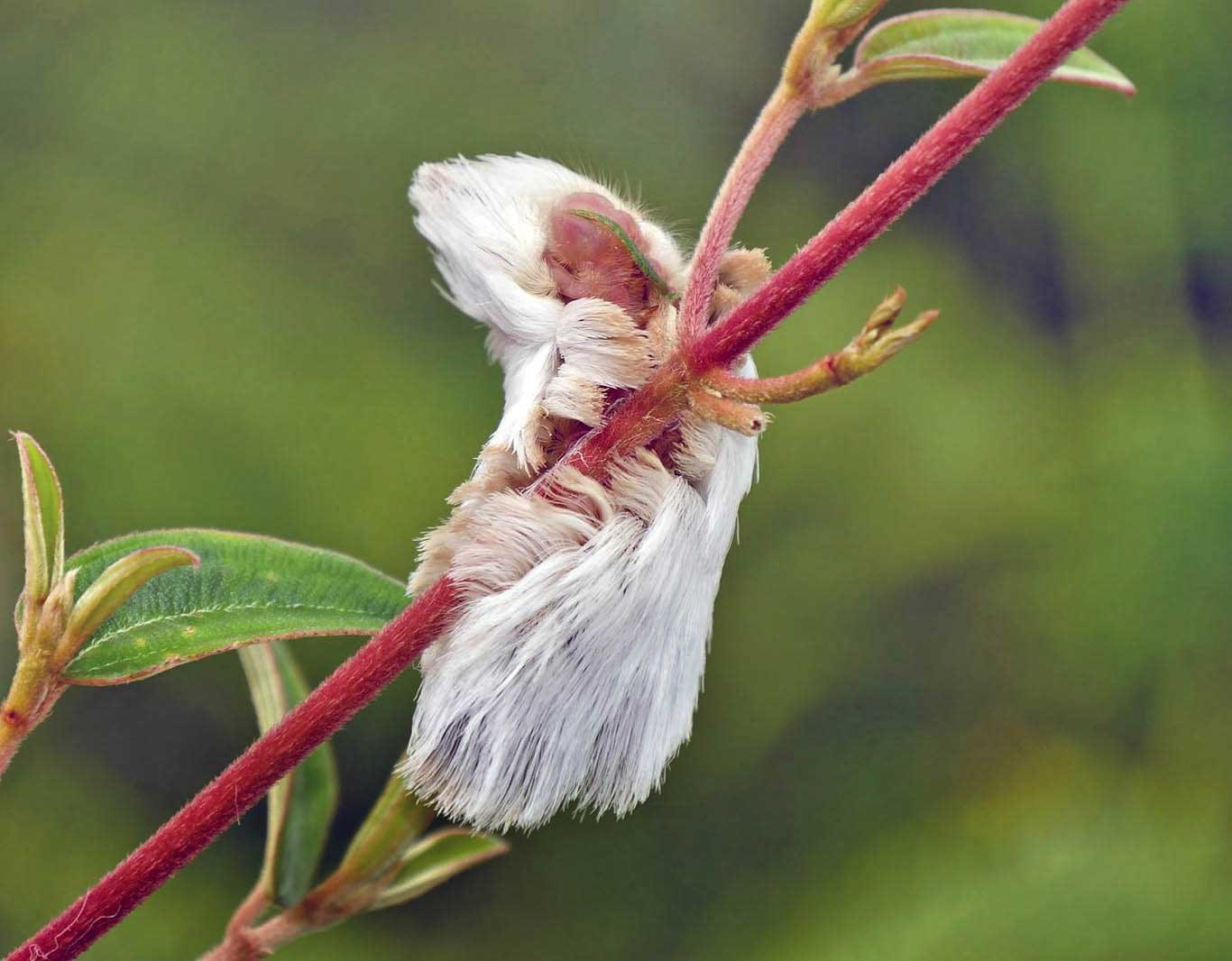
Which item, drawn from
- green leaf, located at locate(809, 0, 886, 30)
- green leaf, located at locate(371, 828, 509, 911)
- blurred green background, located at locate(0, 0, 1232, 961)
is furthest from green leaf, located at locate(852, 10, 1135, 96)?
blurred green background, located at locate(0, 0, 1232, 961)

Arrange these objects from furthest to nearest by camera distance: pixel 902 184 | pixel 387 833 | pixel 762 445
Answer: pixel 762 445
pixel 387 833
pixel 902 184

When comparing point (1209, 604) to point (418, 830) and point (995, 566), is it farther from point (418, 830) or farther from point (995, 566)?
point (418, 830)

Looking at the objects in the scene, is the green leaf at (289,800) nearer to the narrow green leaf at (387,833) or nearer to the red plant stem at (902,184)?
the narrow green leaf at (387,833)

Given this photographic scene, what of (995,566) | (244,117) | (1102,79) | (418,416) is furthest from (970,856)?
(244,117)

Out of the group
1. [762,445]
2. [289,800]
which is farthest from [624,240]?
[762,445]

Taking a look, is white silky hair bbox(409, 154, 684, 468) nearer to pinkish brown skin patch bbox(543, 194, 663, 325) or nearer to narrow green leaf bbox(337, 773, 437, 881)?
pinkish brown skin patch bbox(543, 194, 663, 325)

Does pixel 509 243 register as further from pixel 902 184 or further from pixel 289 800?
pixel 289 800
